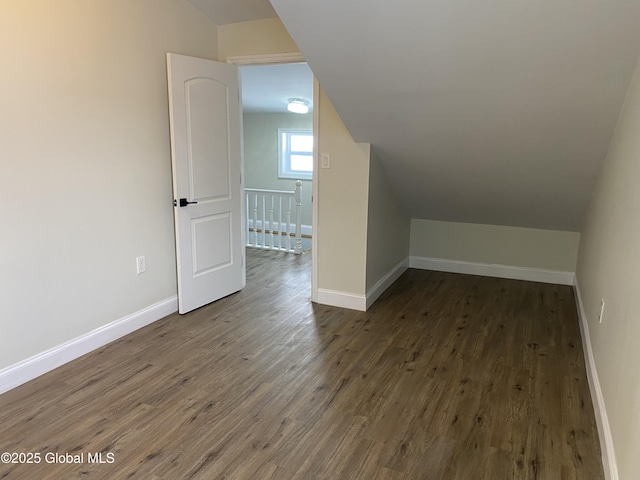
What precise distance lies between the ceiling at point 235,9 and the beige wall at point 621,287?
2.47 metres

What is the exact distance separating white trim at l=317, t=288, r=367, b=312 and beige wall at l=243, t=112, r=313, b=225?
396 cm

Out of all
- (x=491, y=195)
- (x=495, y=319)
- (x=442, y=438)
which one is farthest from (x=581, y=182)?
(x=442, y=438)

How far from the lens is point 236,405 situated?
240 cm

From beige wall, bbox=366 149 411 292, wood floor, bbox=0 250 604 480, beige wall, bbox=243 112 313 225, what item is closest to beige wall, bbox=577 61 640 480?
wood floor, bbox=0 250 604 480

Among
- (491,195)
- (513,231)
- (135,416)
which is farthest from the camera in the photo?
(513,231)

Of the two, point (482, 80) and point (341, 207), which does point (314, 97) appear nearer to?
point (341, 207)

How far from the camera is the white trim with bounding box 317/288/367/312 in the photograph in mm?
3770

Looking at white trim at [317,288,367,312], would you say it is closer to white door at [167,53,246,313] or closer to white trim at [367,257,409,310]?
white trim at [367,257,409,310]

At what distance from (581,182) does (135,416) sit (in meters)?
3.36

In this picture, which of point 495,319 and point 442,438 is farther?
point 495,319

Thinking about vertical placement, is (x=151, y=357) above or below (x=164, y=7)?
below

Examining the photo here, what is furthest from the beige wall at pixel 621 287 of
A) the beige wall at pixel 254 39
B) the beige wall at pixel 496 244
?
the beige wall at pixel 254 39

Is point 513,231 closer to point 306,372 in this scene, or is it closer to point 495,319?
point 495,319

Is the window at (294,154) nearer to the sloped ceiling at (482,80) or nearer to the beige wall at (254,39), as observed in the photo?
the beige wall at (254,39)
